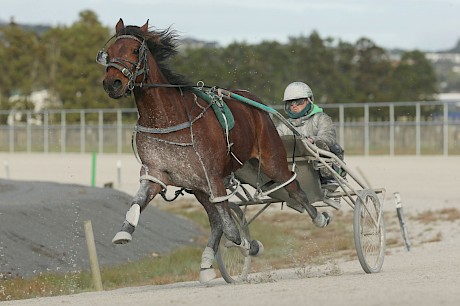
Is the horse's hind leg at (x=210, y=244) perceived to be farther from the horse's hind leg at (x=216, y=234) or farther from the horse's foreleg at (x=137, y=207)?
the horse's foreleg at (x=137, y=207)

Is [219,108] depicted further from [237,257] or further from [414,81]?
[414,81]

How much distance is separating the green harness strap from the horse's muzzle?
0.88 meters

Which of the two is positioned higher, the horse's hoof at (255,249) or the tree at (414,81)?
the tree at (414,81)

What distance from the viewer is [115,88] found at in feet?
31.5

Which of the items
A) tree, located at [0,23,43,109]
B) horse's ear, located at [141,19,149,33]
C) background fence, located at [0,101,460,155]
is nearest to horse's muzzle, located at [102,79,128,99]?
horse's ear, located at [141,19,149,33]

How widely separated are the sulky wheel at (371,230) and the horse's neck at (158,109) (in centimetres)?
238

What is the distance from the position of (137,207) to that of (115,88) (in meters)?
0.97

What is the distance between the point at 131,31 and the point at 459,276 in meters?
3.55

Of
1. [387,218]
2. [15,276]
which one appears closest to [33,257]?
[15,276]

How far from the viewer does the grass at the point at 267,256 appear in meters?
13.6

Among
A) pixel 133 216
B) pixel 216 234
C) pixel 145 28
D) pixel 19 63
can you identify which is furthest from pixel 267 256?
pixel 19 63

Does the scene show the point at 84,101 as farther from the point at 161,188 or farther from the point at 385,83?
the point at 161,188

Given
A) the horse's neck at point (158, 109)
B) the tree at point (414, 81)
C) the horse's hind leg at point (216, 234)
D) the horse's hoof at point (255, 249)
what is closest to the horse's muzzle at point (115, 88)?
the horse's neck at point (158, 109)

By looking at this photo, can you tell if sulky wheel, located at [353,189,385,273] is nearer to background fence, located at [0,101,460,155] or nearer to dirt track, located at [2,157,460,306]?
dirt track, located at [2,157,460,306]
